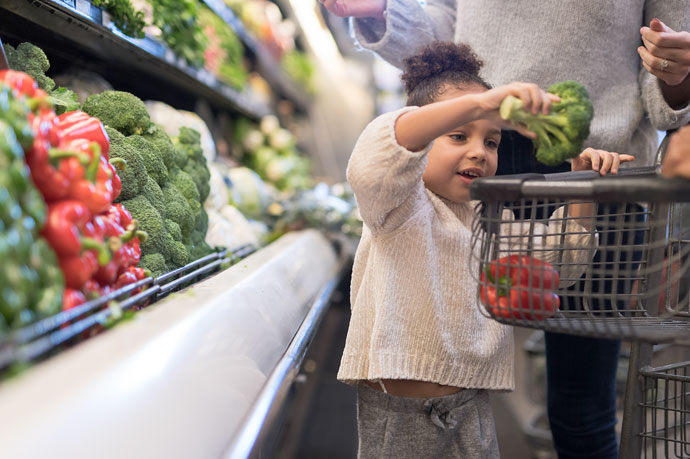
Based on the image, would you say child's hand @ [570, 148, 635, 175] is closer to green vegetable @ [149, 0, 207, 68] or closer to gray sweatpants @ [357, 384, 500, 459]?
gray sweatpants @ [357, 384, 500, 459]

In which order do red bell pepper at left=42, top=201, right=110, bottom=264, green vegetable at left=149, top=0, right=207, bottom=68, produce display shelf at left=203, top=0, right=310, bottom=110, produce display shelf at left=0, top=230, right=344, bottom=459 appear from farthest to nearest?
produce display shelf at left=203, top=0, right=310, bottom=110, green vegetable at left=149, top=0, right=207, bottom=68, red bell pepper at left=42, top=201, right=110, bottom=264, produce display shelf at left=0, top=230, right=344, bottom=459

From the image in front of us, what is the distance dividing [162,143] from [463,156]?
90 cm

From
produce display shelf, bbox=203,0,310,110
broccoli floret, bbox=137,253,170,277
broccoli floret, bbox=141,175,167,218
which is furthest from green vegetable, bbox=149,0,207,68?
broccoli floret, bbox=137,253,170,277

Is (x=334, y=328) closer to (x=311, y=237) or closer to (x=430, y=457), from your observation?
(x=311, y=237)

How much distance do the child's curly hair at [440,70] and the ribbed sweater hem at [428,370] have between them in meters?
0.55

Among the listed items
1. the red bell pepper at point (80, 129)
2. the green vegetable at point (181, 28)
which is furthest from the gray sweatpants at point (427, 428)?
the green vegetable at point (181, 28)

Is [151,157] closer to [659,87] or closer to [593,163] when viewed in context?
[593,163]

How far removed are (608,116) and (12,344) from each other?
1.35 meters

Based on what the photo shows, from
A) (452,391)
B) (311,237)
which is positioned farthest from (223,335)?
(311,237)

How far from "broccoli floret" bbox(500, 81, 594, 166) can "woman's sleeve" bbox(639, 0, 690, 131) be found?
0.43 m

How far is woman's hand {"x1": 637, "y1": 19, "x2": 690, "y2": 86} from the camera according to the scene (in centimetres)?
114

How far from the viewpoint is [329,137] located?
5.42 meters

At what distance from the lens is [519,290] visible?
3.14 ft

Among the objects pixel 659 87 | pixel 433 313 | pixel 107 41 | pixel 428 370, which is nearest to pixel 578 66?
pixel 659 87
